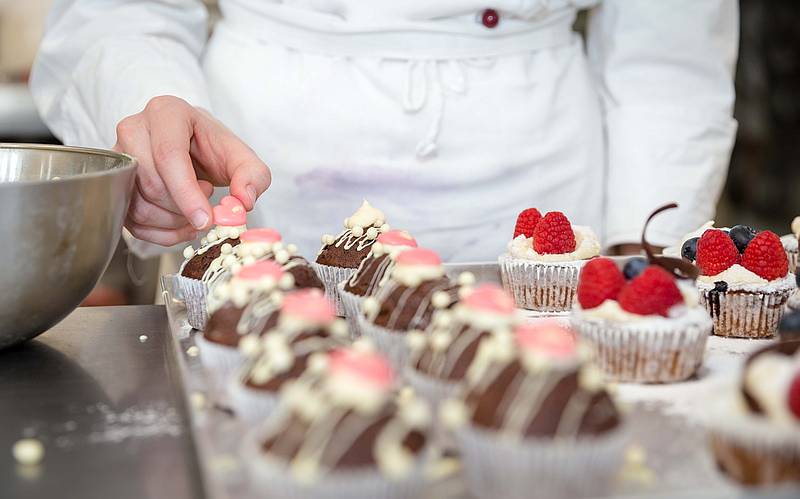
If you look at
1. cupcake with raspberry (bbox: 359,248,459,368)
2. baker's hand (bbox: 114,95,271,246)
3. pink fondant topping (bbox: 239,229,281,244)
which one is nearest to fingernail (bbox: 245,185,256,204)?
baker's hand (bbox: 114,95,271,246)

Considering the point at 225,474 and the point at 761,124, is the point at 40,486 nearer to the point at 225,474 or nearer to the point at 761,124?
the point at 225,474

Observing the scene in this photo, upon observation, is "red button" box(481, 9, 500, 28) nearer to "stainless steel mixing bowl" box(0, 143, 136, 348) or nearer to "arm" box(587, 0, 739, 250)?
"arm" box(587, 0, 739, 250)

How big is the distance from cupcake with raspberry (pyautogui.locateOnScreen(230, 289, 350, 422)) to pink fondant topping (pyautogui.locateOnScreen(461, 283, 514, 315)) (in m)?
0.16

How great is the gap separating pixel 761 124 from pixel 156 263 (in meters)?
3.12

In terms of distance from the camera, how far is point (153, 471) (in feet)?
3.65

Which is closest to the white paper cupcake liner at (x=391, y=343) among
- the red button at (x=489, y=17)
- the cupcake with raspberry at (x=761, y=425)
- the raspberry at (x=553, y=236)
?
the cupcake with raspberry at (x=761, y=425)

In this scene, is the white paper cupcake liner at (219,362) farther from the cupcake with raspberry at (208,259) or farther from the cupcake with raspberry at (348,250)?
the cupcake with raspberry at (348,250)

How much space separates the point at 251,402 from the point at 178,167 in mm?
612

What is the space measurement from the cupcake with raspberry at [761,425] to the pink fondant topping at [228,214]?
35.7 inches

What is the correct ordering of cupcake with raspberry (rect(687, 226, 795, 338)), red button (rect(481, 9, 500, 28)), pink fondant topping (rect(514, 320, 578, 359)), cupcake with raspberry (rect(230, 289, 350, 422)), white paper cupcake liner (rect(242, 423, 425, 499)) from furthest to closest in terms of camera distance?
red button (rect(481, 9, 500, 28)), cupcake with raspberry (rect(687, 226, 795, 338)), cupcake with raspberry (rect(230, 289, 350, 422)), pink fondant topping (rect(514, 320, 578, 359)), white paper cupcake liner (rect(242, 423, 425, 499))

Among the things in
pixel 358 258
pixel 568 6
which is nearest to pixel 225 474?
pixel 358 258

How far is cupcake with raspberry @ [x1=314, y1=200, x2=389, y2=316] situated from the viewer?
1.77 meters

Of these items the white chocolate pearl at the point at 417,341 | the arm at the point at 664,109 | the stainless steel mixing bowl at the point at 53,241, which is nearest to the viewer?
the white chocolate pearl at the point at 417,341

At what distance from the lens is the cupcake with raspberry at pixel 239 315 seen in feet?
4.29
